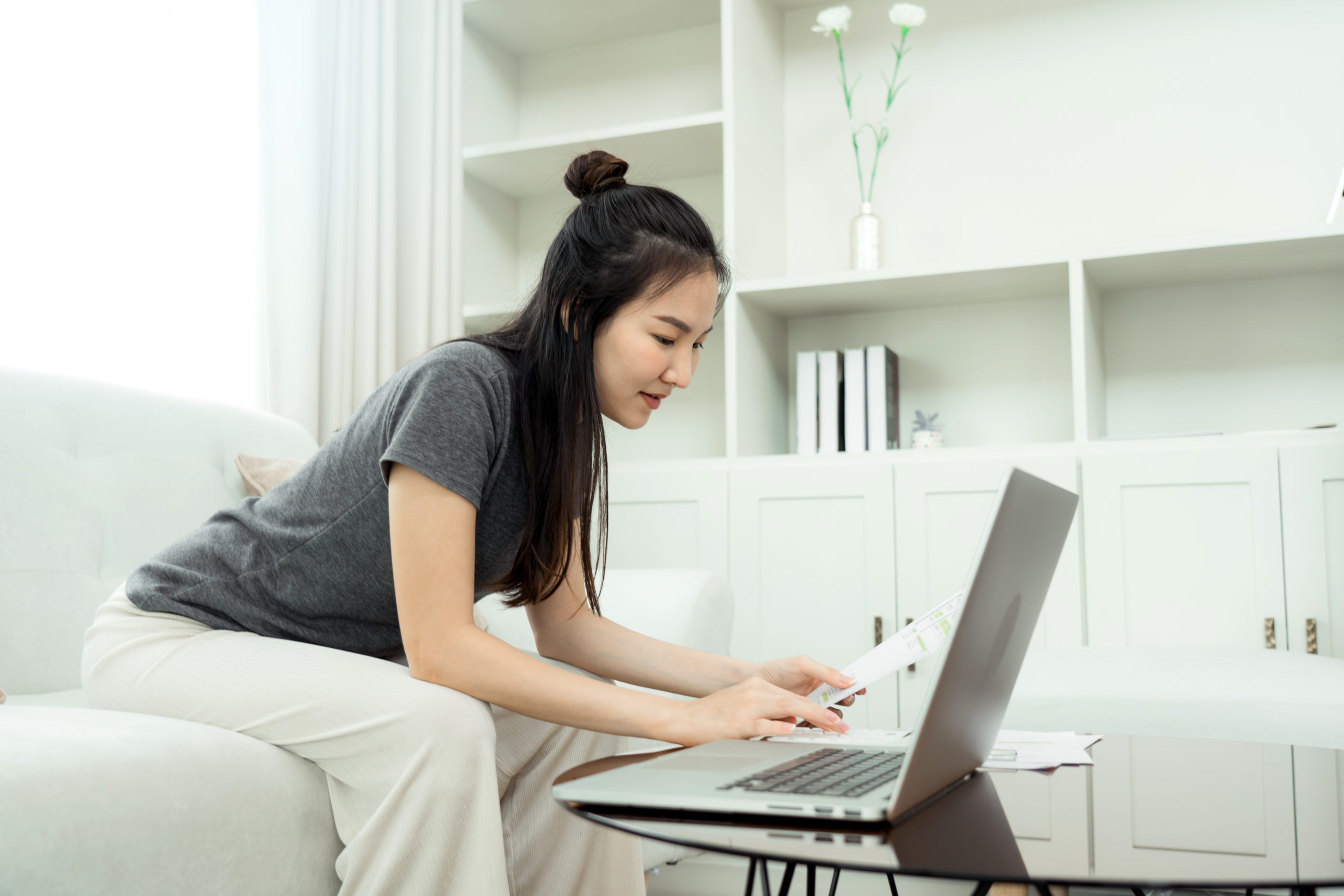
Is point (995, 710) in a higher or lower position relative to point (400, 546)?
lower

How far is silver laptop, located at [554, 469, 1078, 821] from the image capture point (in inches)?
22.3

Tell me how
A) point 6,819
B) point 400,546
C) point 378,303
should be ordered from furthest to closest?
point 378,303, point 400,546, point 6,819

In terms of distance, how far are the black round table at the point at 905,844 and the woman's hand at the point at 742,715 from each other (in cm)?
18

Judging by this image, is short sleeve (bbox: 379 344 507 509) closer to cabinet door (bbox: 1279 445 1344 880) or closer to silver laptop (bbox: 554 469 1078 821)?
silver laptop (bbox: 554 469 1078 821)

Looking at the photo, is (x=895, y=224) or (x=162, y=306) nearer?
(x=162, y=306)

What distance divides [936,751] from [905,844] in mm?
86

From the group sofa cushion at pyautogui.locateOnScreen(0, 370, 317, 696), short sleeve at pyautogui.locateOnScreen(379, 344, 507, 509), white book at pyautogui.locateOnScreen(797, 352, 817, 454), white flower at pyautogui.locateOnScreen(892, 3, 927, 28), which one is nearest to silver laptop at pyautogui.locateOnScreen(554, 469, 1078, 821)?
short sleeve at pyautogui.locateOnScreen(379, 344, 507, 509)

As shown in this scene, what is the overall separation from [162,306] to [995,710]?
173 cm

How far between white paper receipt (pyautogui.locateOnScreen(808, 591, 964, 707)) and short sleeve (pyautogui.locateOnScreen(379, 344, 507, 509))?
366 mm

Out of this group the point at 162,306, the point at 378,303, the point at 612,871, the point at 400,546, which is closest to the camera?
the point at 400,546

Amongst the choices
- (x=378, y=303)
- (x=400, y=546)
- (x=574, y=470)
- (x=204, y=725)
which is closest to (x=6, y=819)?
(x=204, y=725)

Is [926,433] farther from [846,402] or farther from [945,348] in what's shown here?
[945,348]

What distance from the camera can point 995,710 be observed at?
0.73 metres

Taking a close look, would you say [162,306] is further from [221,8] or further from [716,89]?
[716,89]
